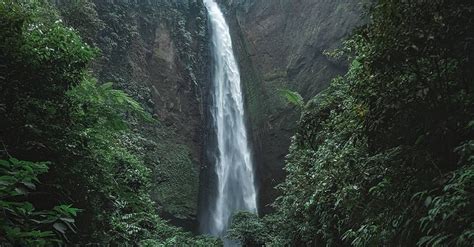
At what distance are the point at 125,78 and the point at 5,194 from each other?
1498cm

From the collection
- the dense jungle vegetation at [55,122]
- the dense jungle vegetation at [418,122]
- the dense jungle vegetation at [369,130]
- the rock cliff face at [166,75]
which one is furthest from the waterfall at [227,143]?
the dense jungle vegetation at [418,122]

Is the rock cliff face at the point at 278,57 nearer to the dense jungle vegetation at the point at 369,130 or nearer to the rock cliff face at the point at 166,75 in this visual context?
the rock cliff face at the point at 166,75

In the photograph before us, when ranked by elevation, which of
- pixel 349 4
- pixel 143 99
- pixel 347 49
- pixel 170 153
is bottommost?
pixel 347 49

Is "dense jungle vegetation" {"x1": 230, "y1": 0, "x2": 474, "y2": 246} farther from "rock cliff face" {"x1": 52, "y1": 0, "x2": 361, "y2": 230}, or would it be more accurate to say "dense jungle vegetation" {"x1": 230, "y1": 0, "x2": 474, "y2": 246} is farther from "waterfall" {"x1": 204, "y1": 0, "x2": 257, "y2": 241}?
"waterfall" {"x1": 204, "y1": 0, "x2": 257, "y2": 241}

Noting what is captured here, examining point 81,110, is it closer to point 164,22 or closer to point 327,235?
point 327,235

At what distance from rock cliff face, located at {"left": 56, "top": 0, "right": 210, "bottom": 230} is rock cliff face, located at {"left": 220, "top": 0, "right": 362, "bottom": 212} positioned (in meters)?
3.10

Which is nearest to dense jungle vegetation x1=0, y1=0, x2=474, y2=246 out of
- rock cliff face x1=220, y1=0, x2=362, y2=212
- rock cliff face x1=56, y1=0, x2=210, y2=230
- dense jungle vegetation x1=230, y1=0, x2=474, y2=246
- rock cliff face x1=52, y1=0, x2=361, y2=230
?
dense jungle vegetation x1=230, y1=0, x2=474, y2=246

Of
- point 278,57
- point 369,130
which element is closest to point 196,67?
point 278,57

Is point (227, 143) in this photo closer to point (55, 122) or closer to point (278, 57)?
point (278, 57)

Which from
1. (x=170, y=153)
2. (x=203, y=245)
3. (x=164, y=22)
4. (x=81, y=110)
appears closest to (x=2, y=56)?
(x=81, y=110)

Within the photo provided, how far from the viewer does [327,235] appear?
245 inches

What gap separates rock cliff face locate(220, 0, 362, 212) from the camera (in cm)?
1992

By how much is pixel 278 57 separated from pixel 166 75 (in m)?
7.41

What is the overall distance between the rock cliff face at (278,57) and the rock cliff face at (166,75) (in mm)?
3099
